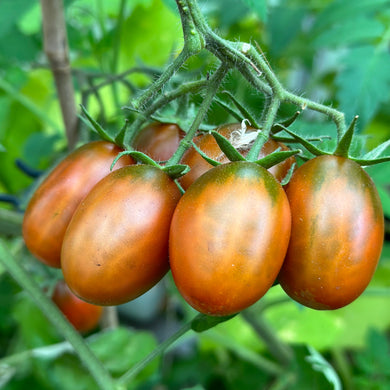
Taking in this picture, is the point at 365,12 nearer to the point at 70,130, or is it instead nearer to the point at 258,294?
the point at 70,130

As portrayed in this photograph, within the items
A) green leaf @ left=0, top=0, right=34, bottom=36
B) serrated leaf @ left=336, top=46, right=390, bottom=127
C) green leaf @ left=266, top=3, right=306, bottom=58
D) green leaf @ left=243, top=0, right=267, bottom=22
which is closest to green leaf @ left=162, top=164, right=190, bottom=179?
green leaf @ left=243, top=0, right=267, bottom=22

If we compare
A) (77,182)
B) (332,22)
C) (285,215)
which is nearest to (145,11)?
(332,22)

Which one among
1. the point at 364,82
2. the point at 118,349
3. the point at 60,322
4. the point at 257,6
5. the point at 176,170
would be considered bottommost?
the point at 118,349

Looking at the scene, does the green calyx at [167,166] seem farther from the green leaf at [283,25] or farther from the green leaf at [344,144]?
the green leaf at [283,25]

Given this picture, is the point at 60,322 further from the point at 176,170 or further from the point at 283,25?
the point at 283,25

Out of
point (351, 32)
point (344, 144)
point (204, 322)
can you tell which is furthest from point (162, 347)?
point (351, 32)

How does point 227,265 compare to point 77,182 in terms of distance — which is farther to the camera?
point 77,182

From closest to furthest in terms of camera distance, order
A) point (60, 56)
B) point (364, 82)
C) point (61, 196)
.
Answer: point (61, 196) < point (60, 56) < point (364, 82)
